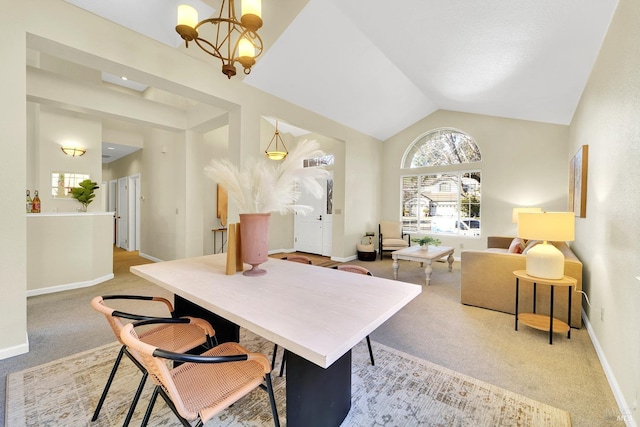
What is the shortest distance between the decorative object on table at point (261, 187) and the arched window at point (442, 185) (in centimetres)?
520

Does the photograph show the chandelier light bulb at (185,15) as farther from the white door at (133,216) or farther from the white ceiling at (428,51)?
the white door at (133,216)

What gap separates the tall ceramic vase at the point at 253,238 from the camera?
170 cm

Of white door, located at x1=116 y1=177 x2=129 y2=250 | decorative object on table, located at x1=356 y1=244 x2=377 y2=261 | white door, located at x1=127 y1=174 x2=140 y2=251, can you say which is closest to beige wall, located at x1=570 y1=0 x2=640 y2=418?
decorative object on table, located at x1=356 y1=244 x2=377 y2=261

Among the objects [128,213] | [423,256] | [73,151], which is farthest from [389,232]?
[128,213]

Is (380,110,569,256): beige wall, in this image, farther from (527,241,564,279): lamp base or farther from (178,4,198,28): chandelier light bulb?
(178,4,198,28): chandelier light bulb

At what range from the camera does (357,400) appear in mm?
1653

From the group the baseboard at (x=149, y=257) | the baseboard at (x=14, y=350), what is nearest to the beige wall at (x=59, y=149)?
the baseboard at (x=149, y=257)

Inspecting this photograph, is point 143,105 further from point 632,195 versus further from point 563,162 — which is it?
point 563,162

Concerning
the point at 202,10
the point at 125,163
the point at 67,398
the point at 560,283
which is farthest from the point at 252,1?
the point at 125,163

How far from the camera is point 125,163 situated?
7.38 metres

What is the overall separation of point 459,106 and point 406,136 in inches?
54.6

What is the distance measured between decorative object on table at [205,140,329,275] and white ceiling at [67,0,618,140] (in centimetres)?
223

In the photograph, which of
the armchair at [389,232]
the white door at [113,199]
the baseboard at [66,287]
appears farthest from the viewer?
the white door at [113,199]

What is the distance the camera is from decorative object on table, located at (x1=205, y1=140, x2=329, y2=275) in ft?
5.57
